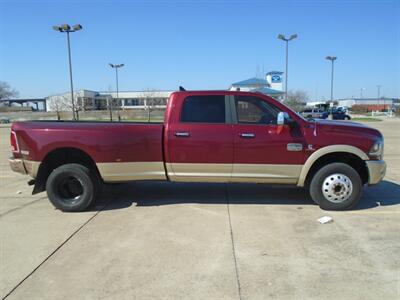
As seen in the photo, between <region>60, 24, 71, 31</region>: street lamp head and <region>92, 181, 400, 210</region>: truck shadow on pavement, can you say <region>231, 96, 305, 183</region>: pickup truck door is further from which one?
<region>60, 24, 71, 31</region>: street lamp head

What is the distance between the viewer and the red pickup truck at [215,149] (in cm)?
568

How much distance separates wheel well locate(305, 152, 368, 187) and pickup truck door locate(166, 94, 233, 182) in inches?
54.0

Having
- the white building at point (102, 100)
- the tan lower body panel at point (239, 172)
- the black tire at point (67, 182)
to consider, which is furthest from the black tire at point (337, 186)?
the white building at point (102, 100)

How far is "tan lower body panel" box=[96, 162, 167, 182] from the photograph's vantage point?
586 cm

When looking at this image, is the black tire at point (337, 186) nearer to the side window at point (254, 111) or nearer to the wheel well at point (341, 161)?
the wheel well at point (341, 161)

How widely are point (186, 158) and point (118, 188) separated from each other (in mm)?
2374

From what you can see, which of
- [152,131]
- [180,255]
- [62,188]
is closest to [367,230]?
[180,255]

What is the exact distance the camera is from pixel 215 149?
574 cm

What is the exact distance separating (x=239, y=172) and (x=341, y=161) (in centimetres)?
172

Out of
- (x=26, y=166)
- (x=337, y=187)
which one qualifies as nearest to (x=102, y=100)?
(x=26, y=166)

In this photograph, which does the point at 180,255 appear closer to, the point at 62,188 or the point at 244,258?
Answer: the point at 244,258

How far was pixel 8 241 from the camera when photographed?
464 centimetres

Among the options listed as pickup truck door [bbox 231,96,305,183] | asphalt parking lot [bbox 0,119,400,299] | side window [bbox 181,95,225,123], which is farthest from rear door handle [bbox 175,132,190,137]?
asphalt parking lot [bbox 0,119,400,299]

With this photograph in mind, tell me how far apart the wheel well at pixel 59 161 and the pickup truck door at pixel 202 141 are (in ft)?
4.50
